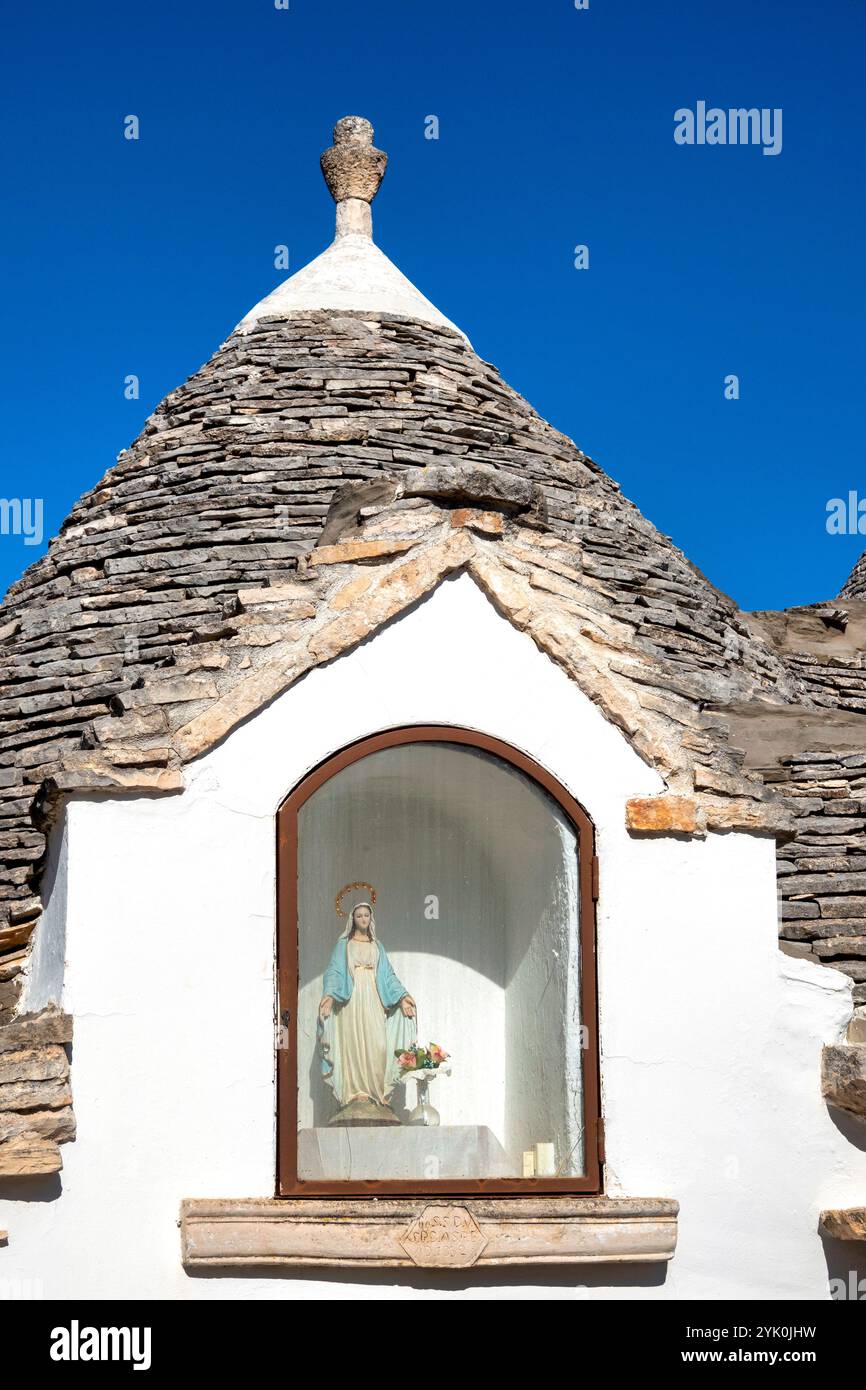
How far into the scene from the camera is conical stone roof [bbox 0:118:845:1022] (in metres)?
7.68

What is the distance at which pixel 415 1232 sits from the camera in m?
6.98

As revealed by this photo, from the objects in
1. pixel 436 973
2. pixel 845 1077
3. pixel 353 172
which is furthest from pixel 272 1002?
pixel 353 172

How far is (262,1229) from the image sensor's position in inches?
273

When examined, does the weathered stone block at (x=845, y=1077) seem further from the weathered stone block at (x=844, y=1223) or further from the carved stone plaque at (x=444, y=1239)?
the carved stone plaque at (x=444, y=1239)

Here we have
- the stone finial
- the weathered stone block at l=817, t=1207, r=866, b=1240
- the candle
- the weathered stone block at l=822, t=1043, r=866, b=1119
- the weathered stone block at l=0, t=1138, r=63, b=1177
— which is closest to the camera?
the weathered stone block at l=0, t=1138, r=63, b=1177

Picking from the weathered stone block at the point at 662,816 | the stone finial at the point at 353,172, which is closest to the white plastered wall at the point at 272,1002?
the weathered stone block at the point at 662,816

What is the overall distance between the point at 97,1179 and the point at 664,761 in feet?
8.68

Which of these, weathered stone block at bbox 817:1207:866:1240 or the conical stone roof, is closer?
weathered stone block at bbox 817:1207:866:1240

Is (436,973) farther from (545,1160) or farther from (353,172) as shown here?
(353,172)

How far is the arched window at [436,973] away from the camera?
7355 mm

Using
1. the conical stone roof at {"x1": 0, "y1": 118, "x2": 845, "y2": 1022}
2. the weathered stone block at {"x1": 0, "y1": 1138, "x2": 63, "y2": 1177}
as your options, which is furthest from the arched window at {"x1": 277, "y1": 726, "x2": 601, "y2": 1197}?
the weathered stone block at {"x1": 0, "y1": 1138, "x2": 63, "y2": 1177}

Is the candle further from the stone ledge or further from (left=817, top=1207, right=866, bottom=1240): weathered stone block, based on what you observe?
(left=817, top=1207, right=866, bottom=1240): weathered stone block

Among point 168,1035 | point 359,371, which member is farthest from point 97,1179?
point 359,371
